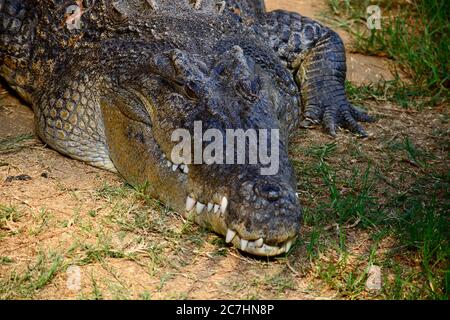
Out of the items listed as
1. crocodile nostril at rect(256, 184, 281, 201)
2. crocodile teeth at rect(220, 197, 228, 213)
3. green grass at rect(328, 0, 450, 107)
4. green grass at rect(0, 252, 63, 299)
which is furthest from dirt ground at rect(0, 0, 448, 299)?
green grass at rect(328, 0, 450, 107)

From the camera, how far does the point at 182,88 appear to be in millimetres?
4203

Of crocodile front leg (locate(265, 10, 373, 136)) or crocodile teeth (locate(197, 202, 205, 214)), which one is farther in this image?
crocodile front leg (locate(265, 10, 373, 136))

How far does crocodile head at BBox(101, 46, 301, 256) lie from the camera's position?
12.0 feet

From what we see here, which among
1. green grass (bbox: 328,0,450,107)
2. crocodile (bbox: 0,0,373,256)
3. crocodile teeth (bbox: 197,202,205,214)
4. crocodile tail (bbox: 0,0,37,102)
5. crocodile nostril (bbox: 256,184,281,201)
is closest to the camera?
crocodile nostril (bbox: 256,184,281,201)

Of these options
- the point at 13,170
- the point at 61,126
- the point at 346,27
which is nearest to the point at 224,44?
the point at 61,126

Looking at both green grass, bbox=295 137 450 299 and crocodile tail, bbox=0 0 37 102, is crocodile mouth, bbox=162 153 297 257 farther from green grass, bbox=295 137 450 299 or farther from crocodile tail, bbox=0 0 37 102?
crocodile tail, bbox=0 0 37 102

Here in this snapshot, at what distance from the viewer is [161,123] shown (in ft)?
13.8

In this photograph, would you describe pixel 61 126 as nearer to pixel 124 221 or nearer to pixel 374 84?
pixel 124 221

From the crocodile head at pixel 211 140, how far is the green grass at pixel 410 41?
77.6 inches

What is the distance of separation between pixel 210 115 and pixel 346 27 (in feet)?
11.6

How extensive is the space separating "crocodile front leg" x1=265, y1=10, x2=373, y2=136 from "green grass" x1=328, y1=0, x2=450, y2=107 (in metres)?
0.51

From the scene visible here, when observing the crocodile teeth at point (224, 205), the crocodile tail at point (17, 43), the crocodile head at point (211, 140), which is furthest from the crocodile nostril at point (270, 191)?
the crocodile tail at point (17, 43)

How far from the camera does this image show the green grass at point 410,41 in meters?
6.28
